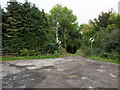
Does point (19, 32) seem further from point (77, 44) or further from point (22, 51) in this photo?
point (77, 44)

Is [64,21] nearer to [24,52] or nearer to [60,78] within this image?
[24,52]

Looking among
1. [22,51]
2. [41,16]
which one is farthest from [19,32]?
[41,16]

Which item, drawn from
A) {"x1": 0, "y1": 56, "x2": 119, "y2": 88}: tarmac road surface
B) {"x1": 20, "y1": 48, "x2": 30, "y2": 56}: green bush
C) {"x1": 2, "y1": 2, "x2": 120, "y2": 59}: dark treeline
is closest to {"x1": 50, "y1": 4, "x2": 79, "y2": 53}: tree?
{"x1": 2, "y1": 2, "x2": 120, "y2": 59}: dark treeline

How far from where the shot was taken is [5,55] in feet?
26.1

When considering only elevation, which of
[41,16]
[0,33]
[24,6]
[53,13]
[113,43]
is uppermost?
[53,13]

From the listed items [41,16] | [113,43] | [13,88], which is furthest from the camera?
[41,16]

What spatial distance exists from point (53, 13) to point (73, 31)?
7.22m

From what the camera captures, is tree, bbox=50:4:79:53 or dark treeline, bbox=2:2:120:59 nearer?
dark treeline, bbox=2:2:120:59

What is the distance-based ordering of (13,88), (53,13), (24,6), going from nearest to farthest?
(13,88)
(24,6)
(53,13)

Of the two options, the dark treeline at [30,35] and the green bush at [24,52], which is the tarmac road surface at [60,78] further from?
the green bush at [24,52]

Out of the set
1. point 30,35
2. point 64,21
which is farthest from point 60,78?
point 64,21

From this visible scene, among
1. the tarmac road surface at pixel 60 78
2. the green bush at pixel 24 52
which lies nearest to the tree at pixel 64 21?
the green bush at pixel 24 52

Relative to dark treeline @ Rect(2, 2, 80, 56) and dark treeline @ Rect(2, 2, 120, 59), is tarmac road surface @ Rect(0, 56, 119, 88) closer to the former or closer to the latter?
dark treeline @ Rect(2, 2, 120, 59)

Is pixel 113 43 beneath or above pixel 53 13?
beneath
